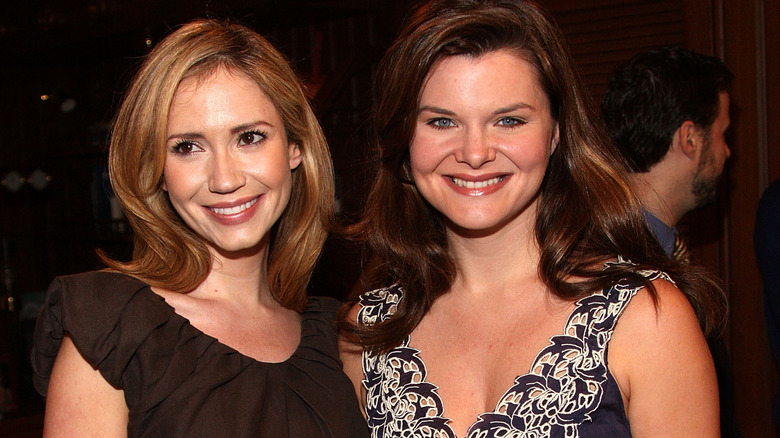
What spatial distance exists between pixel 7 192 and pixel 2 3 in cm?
105

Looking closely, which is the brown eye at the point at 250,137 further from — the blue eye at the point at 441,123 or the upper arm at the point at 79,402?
the upper arm at the point at 79,402

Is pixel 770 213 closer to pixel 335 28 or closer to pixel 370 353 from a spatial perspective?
pixel 370 353

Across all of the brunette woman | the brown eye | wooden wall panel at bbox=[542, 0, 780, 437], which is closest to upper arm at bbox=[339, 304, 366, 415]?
the brunette woman

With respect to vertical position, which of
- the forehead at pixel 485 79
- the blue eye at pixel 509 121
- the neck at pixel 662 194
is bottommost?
the neck at pixel 662 194

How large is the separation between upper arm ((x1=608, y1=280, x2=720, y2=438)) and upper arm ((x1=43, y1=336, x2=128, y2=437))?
1.01 meters

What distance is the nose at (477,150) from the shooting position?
1603 millimetres

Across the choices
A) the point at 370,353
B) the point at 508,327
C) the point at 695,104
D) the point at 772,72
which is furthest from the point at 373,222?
the point at 772,72

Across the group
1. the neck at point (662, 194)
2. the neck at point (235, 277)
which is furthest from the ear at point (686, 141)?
the neck at point (235, 277)

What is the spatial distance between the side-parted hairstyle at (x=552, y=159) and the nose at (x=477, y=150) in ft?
0.48

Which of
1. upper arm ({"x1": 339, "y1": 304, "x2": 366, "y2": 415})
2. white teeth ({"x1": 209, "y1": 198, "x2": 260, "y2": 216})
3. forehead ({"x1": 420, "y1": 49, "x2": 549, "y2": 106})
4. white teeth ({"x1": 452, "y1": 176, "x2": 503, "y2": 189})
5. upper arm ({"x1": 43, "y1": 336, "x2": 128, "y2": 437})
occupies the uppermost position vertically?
forehead ({"x1": 420, "y1": 49, "x2": 549, "y2": 106})

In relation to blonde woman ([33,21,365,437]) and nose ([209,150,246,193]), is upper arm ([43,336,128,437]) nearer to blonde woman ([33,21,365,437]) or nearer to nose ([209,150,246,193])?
blonde woman ([33,21,365,437])

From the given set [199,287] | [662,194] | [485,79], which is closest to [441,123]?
[485,79]

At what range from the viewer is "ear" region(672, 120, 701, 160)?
9.51ft

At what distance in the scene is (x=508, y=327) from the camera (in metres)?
1.74
